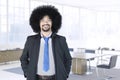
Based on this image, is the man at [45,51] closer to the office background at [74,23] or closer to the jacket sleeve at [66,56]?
the jacket sleeve at [66,56]

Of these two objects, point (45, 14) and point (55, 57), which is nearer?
point (55, 57)

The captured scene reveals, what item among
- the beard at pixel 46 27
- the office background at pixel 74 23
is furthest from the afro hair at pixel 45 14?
the office background at pixel 74 23

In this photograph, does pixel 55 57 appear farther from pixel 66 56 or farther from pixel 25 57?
pixel 25 57

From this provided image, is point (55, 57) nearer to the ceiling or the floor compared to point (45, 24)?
nearer to the floor

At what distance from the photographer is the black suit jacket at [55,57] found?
6.78 ft

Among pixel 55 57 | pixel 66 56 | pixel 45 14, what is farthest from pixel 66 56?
pixel 45 14

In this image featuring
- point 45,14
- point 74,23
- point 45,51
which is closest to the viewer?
point 45,51

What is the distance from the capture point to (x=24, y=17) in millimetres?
9414

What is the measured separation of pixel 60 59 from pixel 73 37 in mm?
10693

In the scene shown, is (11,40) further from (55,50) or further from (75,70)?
(55,50)

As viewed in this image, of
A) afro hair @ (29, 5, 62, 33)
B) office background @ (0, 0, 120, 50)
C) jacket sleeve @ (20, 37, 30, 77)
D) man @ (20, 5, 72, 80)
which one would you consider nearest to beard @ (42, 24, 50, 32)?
man @ (20, 5, 72, 80)

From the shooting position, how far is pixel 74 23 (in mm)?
12797

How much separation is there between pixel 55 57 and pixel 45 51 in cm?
12

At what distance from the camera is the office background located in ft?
28.6
